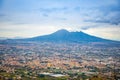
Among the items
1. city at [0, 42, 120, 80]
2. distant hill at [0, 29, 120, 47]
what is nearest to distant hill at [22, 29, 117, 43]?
distant hill at [0, 29, 120, 47]

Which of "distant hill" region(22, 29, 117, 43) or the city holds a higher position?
"distant hill" region(22, 29, 117, 43)

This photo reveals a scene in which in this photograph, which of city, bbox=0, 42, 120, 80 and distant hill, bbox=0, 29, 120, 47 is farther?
distant hill, bbox=0, 29, 120, 47

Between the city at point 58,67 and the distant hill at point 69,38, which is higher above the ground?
the distant hill at point 69,38

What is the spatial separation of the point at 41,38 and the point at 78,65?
44.5 meters

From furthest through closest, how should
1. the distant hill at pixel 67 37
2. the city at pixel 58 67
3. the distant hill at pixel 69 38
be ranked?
the distant hill at pixel 67 37 → the distant hill at pixel 69 38 → the city at pixel 58 67

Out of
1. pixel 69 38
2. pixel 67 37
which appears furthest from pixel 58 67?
pixel 67 37

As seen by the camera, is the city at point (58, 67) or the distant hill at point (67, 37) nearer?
→ the city at point (58, 67)

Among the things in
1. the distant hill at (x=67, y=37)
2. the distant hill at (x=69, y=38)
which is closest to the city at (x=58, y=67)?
the distant hill at (x=69, y=38)

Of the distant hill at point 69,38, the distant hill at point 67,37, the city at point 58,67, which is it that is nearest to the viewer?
the city at point 58,67

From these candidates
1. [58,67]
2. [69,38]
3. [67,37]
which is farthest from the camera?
[67,37]

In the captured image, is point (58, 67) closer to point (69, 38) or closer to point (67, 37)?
point (69, 38)

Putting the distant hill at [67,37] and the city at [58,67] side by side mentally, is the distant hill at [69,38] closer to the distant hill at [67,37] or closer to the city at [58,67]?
the distant hill at [67,37]

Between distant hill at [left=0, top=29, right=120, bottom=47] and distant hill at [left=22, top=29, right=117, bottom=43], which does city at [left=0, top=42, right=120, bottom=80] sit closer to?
distant hill at [left=0, top=29, right=120, bottom=47]

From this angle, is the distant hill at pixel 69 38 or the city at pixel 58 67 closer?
the city at pixel 58 67
